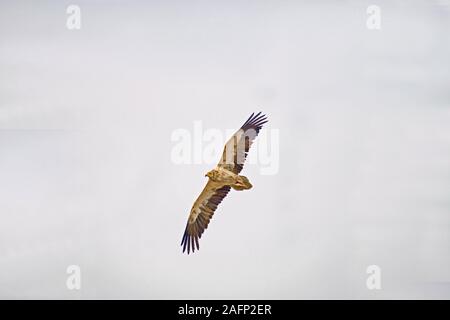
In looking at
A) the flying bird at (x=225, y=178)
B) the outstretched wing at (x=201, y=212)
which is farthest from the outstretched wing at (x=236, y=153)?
the outstretched wing at (x=201, y=212)

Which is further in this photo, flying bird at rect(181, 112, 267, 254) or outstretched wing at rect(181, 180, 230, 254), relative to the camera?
outstretched wing at rect(181, 180, 230, 254)

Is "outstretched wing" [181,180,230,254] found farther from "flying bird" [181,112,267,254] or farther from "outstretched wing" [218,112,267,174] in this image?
"outstretched wing" [218,112,267,174]

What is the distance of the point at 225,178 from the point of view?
4562 millimetres

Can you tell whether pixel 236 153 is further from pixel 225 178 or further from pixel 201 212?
pixel 201 212

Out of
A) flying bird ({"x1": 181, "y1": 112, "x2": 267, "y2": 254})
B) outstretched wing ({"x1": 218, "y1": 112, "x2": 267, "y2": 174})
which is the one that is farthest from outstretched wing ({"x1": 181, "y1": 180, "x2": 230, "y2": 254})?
outstretched wing ({"x1": 218, "y1": 112, "x2": 267, "y2": 174})

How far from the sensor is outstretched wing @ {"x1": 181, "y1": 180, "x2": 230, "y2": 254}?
4.67 meters

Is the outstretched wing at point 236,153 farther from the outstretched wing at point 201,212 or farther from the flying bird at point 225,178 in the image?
the outstretched wing at point 201,212

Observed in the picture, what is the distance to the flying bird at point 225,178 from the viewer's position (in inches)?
179

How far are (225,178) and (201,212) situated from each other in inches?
16.8

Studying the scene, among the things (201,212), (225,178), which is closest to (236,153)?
(225,178)

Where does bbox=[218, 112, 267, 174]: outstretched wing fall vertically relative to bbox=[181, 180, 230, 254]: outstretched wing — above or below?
above

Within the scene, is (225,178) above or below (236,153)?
below
